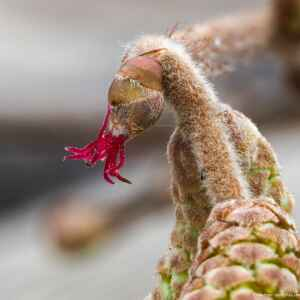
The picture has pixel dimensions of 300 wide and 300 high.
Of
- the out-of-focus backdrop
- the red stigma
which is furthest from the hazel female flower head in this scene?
the out-of-focus backdrop

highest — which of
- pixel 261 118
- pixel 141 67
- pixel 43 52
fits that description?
pixel 43 52

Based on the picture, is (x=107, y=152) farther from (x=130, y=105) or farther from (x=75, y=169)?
(x=75, y=169)

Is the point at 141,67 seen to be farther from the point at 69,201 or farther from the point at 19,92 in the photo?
the point at 19,92

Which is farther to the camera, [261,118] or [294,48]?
[261,118]

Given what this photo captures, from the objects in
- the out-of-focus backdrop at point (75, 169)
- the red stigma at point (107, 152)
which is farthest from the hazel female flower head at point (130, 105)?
the out-of-focus backdrop at point (75, 169)

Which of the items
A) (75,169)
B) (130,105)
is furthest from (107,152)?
(75,169)

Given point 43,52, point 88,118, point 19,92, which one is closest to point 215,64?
point 88,118

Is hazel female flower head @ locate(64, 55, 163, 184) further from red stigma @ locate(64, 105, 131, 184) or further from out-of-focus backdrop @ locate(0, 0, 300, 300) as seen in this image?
out-of-focus backdrop @ locate(0, 0, 300, 300)
